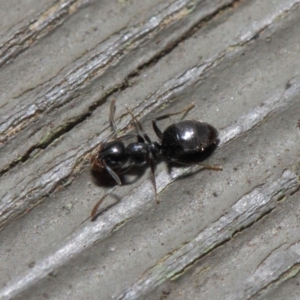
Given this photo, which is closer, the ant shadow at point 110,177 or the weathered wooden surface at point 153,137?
the weathered wooden surface at point 153,137

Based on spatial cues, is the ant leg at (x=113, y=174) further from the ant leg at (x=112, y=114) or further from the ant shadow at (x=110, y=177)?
the ant leg at (x=112, y=114)

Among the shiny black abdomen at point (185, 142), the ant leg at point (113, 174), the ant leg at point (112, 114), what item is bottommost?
the shiny black abdomen at point (185, 142)

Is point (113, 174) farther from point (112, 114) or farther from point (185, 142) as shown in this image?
point (185, 142)

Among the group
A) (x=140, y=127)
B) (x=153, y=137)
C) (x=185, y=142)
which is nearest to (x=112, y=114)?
(x=140, y=127)

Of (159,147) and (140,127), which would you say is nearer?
(140,127)

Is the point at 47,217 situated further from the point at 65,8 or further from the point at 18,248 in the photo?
the point at 65,8

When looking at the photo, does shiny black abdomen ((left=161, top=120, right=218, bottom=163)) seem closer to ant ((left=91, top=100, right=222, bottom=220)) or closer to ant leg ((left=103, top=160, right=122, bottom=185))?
ant ((left=91, top=100, right=222, bottom=220))

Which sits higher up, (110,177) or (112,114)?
(112,114)

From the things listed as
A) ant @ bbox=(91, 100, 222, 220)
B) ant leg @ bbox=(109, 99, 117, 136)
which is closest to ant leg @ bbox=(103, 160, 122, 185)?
ant @ bbox=(91, 100, 222, 220)

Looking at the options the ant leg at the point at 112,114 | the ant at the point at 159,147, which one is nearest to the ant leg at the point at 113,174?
the ant at the point at 159,147
